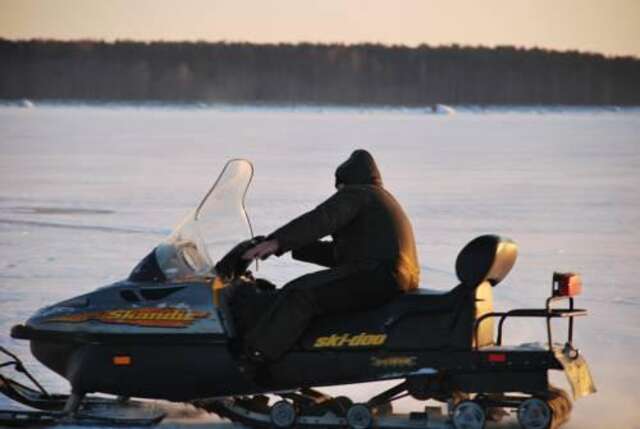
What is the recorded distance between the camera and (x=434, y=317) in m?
5.96

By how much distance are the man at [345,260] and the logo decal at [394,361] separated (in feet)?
0.73

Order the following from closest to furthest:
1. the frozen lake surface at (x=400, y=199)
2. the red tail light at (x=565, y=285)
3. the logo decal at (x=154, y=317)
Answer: the red tail light at (x=565, y=285) → the logo decal at (x=154, y=317) → the frozen lake surface at (x=400, y=199)

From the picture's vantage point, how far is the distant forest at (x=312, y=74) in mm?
84062

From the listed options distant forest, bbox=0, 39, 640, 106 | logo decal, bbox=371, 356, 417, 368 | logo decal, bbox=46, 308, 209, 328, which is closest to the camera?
logo decal, bbox=371, 356, 417, 368

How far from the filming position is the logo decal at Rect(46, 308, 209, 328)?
6137 millimetres

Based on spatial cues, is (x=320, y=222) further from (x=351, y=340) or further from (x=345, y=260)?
(x=351, y=340)

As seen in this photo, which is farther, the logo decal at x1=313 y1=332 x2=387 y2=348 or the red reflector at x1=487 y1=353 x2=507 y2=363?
the logo decal at x1=313 y1=332 x2=387 y2=348

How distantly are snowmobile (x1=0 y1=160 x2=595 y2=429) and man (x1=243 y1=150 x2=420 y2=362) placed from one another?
0.08 meters

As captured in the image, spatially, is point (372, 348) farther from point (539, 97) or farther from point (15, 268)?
point (539, 97)

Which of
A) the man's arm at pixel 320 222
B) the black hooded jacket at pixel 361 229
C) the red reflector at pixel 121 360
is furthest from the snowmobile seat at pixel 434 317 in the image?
the red reflector at pixel 121 360

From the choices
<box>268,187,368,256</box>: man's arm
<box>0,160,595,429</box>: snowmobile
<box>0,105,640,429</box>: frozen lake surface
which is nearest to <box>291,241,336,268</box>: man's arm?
<box>0,160,595,429</box>: snowmobile

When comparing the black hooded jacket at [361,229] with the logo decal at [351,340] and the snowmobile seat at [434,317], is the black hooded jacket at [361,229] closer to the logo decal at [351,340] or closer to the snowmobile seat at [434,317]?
the snowmobile seat at [434,317]

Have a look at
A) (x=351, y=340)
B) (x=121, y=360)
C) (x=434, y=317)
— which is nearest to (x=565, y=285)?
(x=434, y=317)

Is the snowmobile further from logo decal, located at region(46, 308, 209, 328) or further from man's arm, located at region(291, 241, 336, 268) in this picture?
man's arm, located at region(291, 241, 336, 268)
